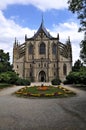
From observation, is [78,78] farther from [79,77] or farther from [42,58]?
[42,58]

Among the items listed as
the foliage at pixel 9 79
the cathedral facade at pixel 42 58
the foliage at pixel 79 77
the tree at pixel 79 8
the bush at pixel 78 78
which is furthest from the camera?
the cathedral facade at pixel 42 58

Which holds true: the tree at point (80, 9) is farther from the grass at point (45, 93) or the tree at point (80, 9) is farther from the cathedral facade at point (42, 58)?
the cathedral facade at point (42, 58)

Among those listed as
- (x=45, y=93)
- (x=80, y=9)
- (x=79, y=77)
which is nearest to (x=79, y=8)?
(x=80, y=9)

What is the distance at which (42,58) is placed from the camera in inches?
3561

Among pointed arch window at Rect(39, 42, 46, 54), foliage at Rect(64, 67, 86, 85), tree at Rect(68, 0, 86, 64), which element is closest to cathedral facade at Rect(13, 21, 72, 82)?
pointed arch window at Rect(39, 42, 46, 54)

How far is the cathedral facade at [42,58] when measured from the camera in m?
89.0

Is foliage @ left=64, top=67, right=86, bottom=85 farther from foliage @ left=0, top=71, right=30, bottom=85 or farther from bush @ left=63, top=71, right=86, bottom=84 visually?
foliage @ left=0, top=71, right=30, bottom=85

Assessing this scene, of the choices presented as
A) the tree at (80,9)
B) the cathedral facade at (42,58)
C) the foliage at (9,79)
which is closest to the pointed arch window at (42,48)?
the cathedral facade at (42,58)

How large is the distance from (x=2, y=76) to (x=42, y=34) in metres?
44.8

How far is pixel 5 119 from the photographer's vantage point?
34.8 feet

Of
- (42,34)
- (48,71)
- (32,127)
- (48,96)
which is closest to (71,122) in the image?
(32,127)

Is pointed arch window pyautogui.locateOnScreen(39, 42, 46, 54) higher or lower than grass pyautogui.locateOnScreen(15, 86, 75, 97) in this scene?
higher

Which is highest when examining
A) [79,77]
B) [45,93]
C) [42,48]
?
[42,48]

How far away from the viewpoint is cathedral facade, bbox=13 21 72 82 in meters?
89.0
